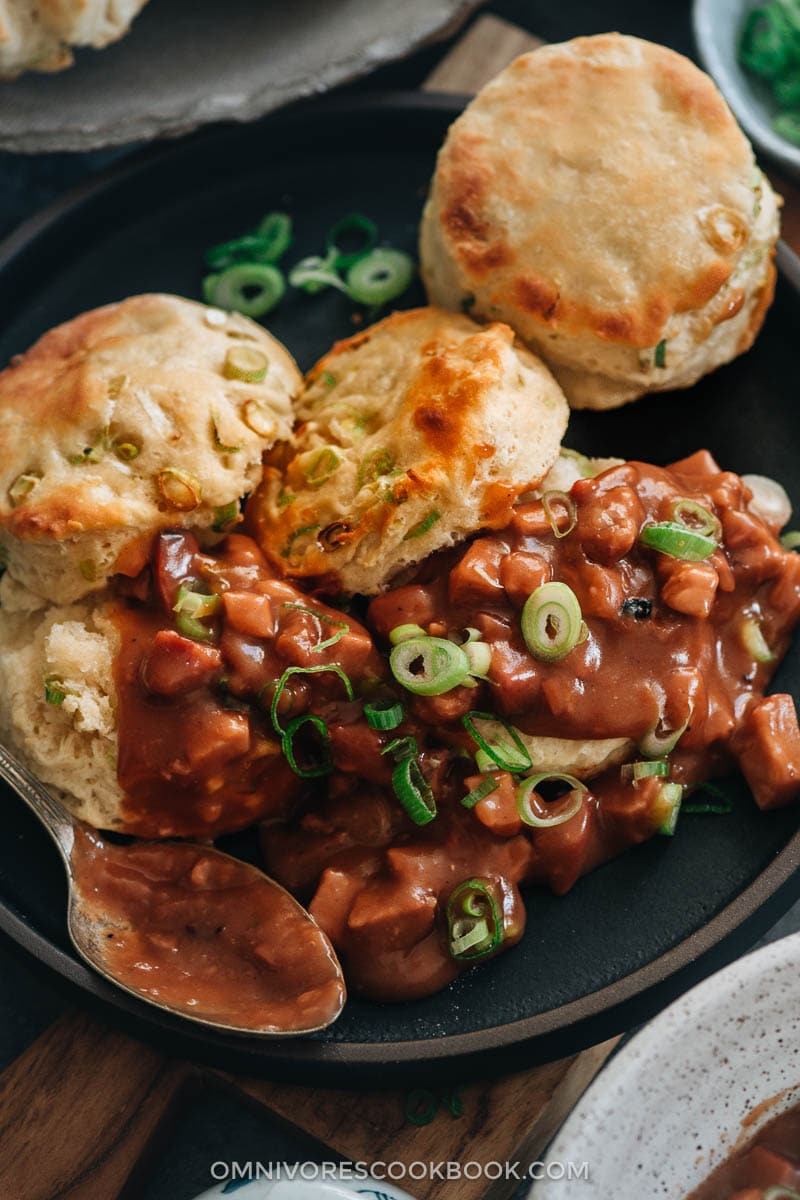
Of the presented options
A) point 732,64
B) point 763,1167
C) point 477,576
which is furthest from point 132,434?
point 732,64

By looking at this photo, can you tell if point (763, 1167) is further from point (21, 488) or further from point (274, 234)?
point (274, 234)

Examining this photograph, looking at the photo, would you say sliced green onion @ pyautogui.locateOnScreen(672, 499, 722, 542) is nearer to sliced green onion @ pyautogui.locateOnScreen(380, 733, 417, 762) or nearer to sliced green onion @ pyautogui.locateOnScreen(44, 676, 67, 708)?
sliced green onion @ pyautogui.locateOnScreen(380, 733, 417, 762)

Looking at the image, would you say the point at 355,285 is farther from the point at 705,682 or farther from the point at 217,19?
the point at 705,682

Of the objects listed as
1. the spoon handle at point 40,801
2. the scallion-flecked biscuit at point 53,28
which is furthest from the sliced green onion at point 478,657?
the scallion-flecked biscuit at point 53,28

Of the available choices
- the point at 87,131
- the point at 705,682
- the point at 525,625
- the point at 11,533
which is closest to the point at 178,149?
the point at 87,131

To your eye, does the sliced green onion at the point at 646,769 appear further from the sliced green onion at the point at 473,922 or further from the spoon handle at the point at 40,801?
the spoon handle at the point at 40,801
